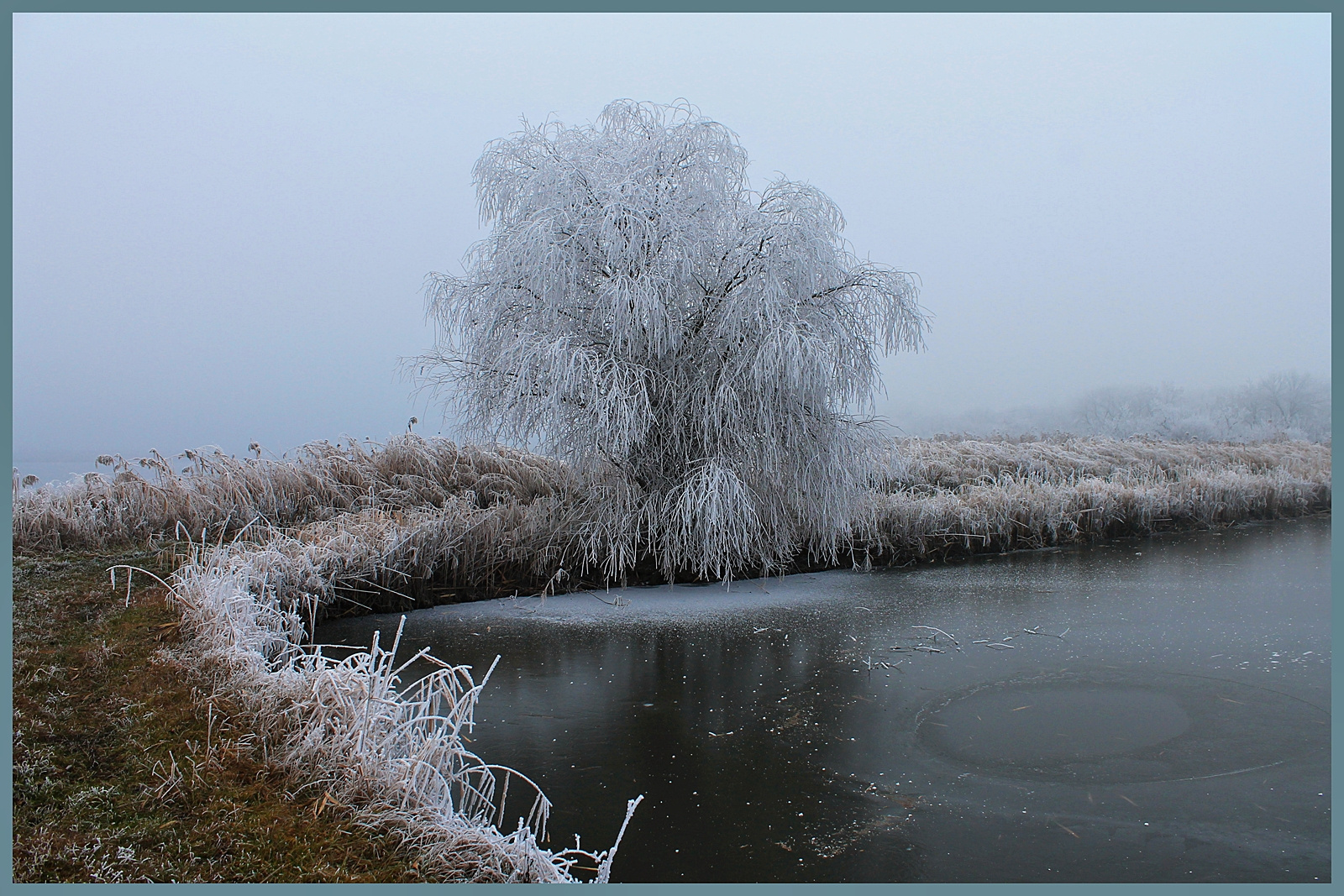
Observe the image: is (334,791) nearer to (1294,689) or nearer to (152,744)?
(152,744)

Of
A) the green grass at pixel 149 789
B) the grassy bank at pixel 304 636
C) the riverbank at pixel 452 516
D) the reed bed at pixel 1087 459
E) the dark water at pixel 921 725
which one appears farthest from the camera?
the reed bed at pixel 1087 459

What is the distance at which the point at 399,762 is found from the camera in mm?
2449

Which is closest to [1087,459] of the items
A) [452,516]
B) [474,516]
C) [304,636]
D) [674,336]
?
[674,336]

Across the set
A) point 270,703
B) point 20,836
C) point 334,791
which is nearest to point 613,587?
point 270,703

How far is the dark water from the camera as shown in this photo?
8.26ft

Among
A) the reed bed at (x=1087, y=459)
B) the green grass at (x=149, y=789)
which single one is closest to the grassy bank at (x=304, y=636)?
the green grass at (x=149, y=789)

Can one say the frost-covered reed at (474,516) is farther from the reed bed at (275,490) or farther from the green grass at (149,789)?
the green grass at (149,789)

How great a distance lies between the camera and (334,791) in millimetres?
2461

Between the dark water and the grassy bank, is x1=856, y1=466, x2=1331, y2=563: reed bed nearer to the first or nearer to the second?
the grassy bank

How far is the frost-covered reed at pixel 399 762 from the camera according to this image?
2119 mm

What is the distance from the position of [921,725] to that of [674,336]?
3486 mm

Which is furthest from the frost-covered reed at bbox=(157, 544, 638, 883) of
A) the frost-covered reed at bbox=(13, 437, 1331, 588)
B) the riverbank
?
the frost-covered reed at bbox=(13, 437, 1331, 588)

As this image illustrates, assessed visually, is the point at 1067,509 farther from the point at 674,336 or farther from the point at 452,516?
the point at 452,516

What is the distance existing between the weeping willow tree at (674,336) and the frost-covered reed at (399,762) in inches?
111
